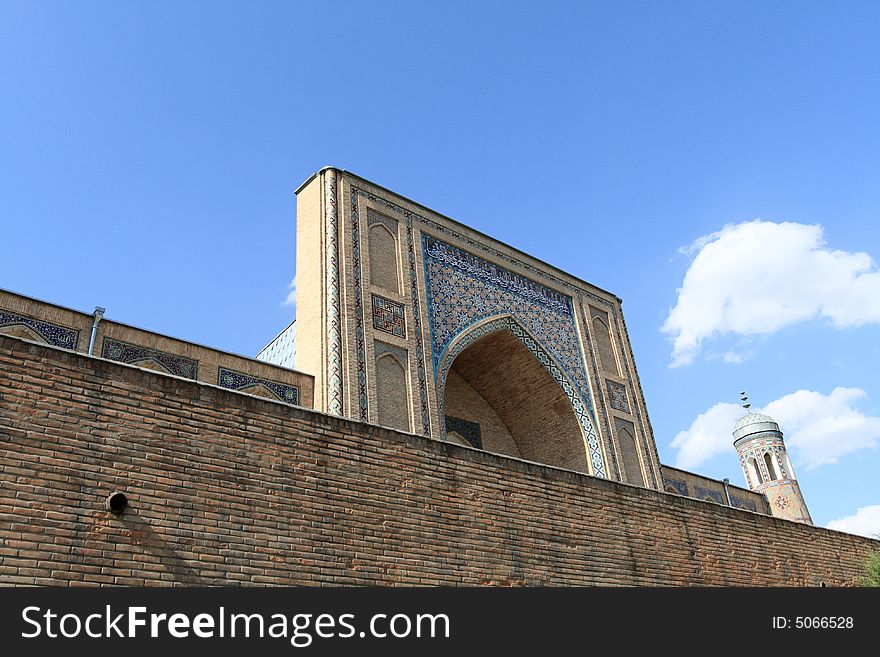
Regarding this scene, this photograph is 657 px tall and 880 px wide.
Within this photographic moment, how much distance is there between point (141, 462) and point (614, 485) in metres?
2.85

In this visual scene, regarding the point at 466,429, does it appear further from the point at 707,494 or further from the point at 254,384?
the point at 707,494

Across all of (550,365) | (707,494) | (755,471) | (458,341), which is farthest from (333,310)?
(755,471)

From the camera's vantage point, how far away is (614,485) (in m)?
4.88

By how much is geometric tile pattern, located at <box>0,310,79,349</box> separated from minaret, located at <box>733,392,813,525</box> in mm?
11362

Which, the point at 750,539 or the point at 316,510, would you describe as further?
the point at 750,539

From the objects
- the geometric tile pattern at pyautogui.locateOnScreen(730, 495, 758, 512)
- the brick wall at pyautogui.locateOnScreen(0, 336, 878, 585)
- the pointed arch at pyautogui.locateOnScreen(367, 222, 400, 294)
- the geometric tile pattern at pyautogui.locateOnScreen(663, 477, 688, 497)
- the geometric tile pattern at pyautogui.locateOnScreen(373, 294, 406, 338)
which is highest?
the pointed arch at pyautogui.locateOnScreen(367, 222, 400, 294)

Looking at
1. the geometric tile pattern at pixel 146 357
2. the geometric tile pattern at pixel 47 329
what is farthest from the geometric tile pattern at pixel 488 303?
the geometric tile pattern at pixel 47 329

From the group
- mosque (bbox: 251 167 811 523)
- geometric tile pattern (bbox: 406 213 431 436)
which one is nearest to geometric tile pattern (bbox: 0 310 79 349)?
mosque (bbox: 251 167 811 523)

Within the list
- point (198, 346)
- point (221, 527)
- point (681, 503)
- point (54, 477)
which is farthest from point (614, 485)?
point (198, 346)

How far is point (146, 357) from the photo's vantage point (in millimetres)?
6508

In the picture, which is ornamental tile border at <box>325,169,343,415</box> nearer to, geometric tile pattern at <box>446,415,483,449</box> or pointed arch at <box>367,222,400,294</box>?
pointed arch at <box>367,222,400,294</box>

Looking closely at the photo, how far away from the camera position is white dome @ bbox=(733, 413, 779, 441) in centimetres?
1484

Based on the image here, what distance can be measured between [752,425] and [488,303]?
8226 mm
